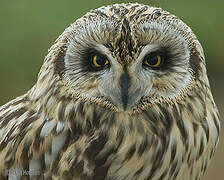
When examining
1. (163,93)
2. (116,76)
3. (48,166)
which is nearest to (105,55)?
(116,76)

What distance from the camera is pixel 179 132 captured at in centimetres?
378

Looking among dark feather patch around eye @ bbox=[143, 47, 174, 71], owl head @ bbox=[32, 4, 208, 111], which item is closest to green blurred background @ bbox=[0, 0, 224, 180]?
owl head @ bbox=[32, 4, 208, 111]

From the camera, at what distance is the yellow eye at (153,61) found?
138 inches

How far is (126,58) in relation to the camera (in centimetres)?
344

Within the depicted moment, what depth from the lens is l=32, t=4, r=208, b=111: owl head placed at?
346cm

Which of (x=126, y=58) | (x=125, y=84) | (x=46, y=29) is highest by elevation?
(x=126, y=58)

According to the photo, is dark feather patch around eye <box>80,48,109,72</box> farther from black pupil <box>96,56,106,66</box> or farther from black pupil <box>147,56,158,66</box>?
black pupil <box>147,56,158,66</box>

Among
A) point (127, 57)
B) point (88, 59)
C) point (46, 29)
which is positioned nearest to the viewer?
point (127, 57)

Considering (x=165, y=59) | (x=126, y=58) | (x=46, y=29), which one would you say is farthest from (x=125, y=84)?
(x=46, y=29)

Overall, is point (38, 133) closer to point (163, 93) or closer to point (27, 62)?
point (163, 93)

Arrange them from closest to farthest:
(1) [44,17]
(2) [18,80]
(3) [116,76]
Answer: (3) [116,76] < (2) [18,80] < (1) [44,17]

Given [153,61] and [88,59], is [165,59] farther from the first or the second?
[88,59]

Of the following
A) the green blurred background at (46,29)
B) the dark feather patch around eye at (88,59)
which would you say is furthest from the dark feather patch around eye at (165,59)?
the green blurred background at (46,29)

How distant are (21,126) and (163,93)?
26.4 inches
